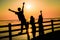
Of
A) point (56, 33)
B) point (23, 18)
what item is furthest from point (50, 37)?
point (23, 18)

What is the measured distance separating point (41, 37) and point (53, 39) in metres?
0.93

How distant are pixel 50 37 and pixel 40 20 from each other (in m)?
1.56

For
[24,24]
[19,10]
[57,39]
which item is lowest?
[57,39]

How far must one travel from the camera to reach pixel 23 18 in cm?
1381

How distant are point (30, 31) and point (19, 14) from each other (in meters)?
1.56

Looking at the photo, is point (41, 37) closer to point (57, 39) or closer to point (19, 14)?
point (57, 39)

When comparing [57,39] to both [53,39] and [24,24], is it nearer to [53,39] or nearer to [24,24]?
[53,39]

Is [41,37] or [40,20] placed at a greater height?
[40,20]

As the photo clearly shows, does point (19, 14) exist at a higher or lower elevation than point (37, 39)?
higher

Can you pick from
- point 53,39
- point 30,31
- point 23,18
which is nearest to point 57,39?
point 53,39

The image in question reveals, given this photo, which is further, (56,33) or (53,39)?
(56,33)

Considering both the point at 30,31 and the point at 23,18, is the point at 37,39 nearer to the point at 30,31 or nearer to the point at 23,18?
the point at 30,31

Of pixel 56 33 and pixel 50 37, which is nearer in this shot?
pixel 50 37

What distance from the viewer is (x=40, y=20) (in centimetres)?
1402
